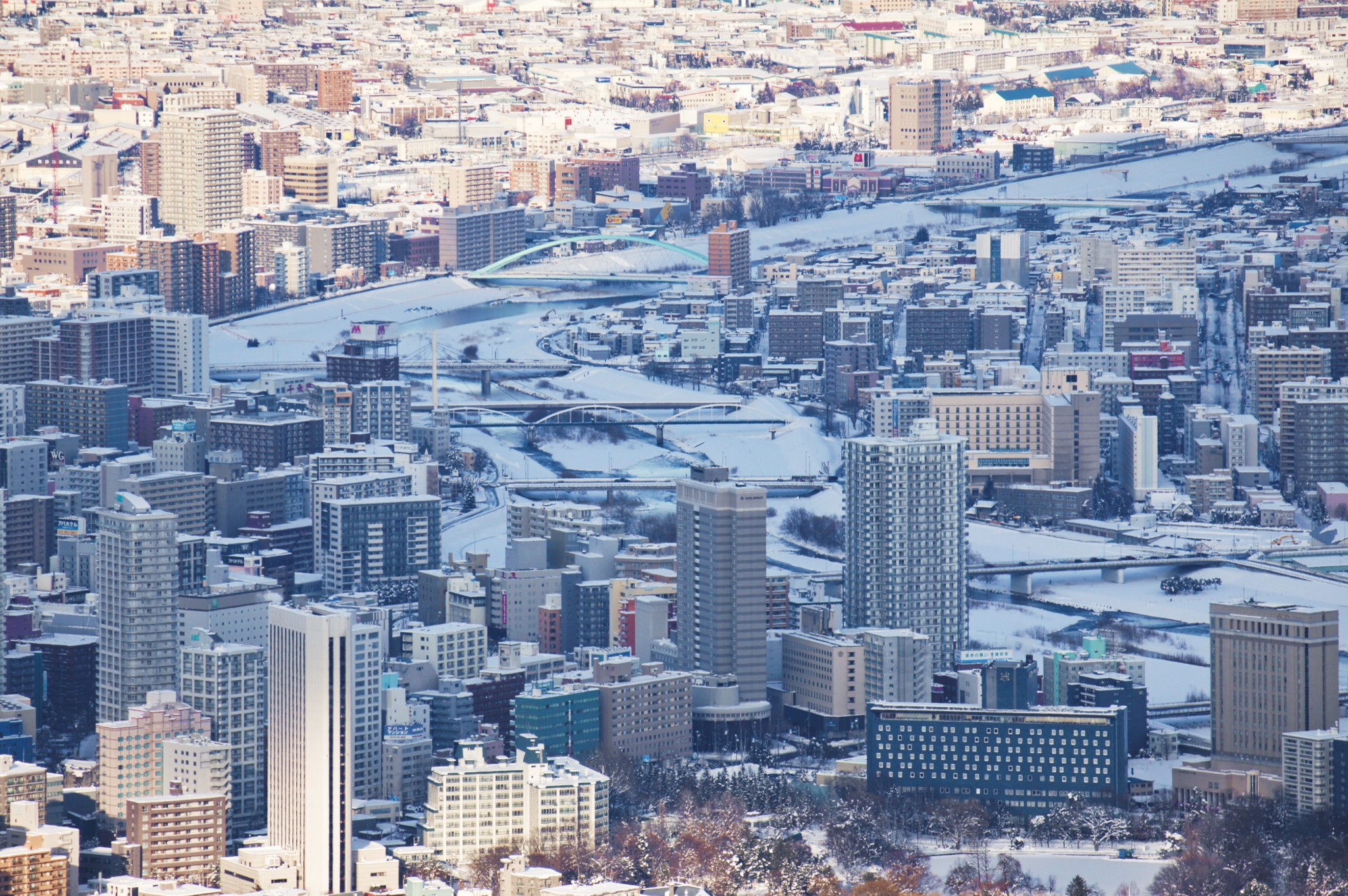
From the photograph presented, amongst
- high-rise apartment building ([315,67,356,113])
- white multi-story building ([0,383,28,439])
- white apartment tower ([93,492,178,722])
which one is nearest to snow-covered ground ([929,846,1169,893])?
white apartment tower ([93,492,178,722])

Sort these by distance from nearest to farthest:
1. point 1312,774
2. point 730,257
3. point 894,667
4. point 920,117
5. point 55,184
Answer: point 1312,774, point 894,667, point 730,257, point 55,184, point 920,117

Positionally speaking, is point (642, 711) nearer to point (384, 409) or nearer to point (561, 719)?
point (561, 719)

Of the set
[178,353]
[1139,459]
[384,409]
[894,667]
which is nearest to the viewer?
[894,667]

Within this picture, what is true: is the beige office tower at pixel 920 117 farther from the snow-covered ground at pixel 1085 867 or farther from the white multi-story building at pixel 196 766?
the snow-covered ground at pixel 1085 867

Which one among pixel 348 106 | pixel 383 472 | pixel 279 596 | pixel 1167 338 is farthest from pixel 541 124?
pixel 279 596

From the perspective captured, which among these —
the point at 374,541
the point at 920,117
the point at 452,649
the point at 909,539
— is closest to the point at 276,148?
the point at 920,117

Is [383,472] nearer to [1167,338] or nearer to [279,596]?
[279,596]

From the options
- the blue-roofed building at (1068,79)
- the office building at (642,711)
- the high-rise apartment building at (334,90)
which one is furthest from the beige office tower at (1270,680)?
the blue-roofed building at (1068,79)
